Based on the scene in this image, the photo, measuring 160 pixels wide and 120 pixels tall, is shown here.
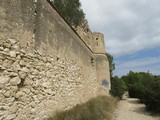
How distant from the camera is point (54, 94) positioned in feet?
22.6

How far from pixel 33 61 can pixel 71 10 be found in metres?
12.1

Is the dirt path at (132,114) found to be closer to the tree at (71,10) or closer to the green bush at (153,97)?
the green bush at (153,97)

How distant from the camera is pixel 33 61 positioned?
550 cm

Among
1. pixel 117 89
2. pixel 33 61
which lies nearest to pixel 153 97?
pixel 117 89

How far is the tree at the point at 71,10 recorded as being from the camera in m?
16.8

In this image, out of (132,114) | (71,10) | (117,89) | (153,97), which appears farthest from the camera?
(117,89)

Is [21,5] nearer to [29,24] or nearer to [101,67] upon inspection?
[29,24]

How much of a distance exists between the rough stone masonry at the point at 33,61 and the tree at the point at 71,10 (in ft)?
26.8

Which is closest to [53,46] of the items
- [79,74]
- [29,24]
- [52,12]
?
[52,12]

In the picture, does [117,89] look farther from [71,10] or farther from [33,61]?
[33,61]

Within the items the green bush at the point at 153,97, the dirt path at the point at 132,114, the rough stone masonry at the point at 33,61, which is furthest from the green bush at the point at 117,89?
the rough stone masonry at the point at 33,61

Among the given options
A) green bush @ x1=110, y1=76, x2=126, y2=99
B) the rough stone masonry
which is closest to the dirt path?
the rough stone masonry

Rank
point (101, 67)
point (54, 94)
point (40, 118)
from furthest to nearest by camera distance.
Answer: point (101, 67)
point (54, 94)
point (40, 118)

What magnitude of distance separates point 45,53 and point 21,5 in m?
1.67
